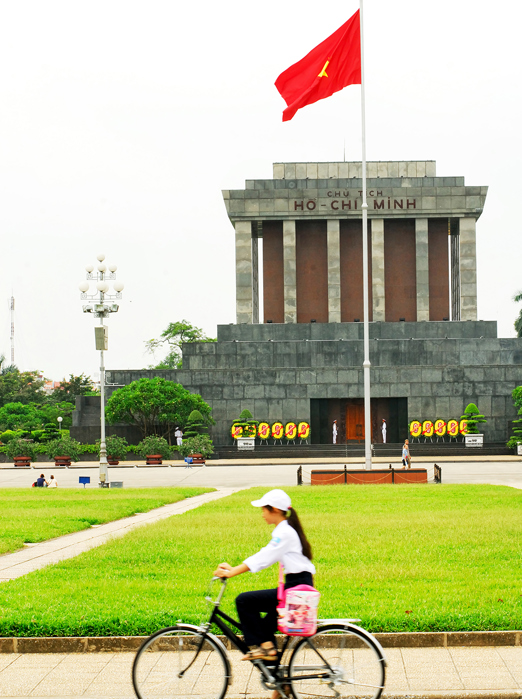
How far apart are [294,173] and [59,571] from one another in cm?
5403

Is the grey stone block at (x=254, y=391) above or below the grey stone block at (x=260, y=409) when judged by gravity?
above

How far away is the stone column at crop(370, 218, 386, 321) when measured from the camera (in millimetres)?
59812

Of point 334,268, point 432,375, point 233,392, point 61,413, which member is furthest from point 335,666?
point 61,413

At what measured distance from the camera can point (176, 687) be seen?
6.71m

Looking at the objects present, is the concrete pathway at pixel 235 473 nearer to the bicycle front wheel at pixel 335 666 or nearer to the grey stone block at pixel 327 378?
the grey stone block at pixel 327 378

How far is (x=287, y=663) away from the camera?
6.70m

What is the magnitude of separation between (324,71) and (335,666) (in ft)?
81.7

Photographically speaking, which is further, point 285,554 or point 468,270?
point 468,270

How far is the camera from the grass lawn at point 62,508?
55.4 feet

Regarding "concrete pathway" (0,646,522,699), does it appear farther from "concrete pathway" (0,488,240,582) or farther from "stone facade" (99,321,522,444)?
"stone facade" (99,321,522,444)

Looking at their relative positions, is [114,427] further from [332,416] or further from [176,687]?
[176,687]

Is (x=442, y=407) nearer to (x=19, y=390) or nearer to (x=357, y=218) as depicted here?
(x=357, y=218)

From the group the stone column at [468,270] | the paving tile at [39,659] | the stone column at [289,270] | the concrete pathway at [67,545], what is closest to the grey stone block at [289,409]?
the stone column at [289,270]

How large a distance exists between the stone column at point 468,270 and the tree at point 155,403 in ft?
64.3
